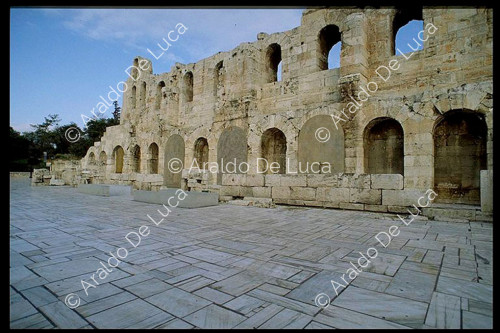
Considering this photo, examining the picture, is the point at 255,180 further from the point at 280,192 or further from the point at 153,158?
the point at 153,158

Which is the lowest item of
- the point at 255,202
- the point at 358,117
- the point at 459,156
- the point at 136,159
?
Result: the point at 255,202

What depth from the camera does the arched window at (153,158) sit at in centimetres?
1702

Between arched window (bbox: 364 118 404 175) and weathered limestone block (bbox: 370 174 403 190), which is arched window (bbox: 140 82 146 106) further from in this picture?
weathered limestone block (bbox: 370 174 403 190)

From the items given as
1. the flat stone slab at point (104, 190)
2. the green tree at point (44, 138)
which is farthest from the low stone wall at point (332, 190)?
the green tree at point (44, 138)

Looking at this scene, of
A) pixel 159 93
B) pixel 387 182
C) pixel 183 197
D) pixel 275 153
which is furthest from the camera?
pixel 159 93

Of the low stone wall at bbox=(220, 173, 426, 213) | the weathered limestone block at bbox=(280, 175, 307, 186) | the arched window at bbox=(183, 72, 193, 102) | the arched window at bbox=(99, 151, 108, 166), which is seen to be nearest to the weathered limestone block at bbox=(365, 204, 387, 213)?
the low stone wall at bbox=(220, 173, 426, 213)

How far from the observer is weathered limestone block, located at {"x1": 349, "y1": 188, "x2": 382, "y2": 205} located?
6.81 m

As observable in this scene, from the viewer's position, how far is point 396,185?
6543mm

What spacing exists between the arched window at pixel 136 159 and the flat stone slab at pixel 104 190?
5.42 m

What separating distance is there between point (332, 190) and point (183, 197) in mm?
4431

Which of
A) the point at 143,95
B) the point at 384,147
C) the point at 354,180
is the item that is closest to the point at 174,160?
the point at 143,95

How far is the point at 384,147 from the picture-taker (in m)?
8.88

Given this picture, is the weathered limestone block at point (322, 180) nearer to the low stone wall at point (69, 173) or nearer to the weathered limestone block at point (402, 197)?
the weathered limestone block at point (402, 197)

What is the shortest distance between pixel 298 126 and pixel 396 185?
3996mm
